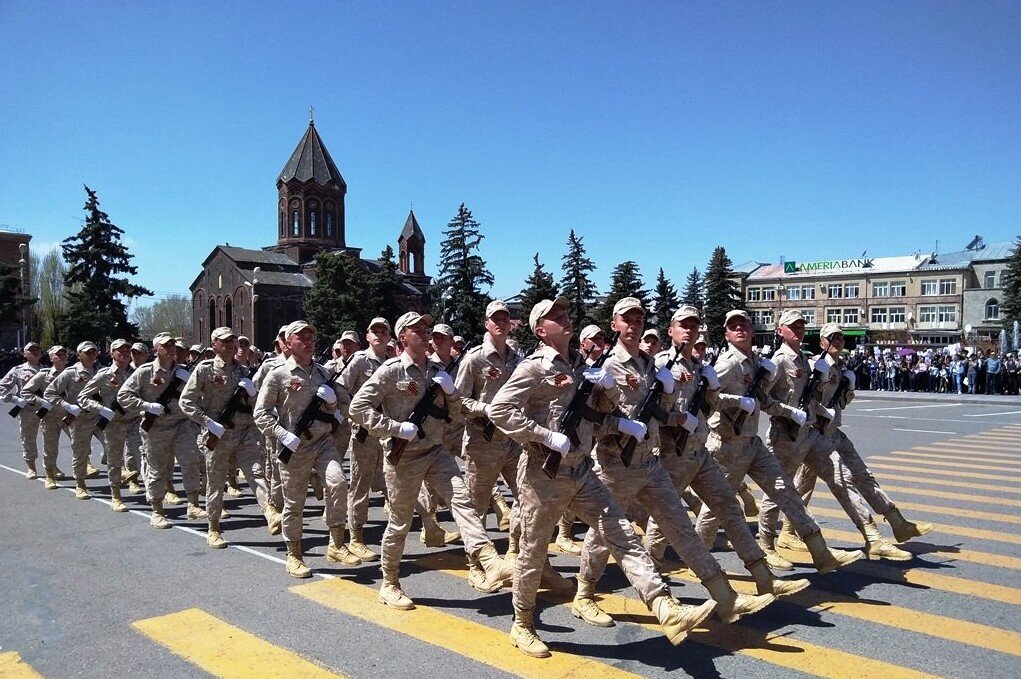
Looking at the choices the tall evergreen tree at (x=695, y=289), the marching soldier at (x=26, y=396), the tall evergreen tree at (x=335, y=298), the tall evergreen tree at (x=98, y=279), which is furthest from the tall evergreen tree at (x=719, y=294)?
the marching soldier at (x=26, y=396)

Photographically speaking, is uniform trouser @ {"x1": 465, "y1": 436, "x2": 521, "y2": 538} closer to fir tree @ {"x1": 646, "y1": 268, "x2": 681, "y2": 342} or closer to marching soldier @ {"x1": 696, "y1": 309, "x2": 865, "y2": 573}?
marching soldier @ {"x1": 696, "y1": 309, "x2": 865, "y2": 573}

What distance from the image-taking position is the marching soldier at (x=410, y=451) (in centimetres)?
581

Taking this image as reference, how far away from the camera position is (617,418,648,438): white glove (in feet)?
16.3

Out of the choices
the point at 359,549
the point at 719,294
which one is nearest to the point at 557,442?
the point at 359,549

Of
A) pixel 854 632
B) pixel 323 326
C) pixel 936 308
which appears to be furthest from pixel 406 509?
pixel 936 308

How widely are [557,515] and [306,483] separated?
10.1 feet

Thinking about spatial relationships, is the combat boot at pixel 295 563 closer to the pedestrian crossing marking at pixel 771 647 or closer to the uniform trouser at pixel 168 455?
the pedestrian crossing marking at pixel 771 647

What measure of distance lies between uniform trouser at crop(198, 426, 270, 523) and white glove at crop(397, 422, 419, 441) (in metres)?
3.09

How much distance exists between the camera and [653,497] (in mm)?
5188

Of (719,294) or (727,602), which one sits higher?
(719,294)

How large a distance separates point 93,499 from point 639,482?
29.0 ft

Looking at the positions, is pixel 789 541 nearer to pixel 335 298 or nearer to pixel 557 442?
pixel 557 442

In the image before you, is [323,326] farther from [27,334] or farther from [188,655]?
[188,655]

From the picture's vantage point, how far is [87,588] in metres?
6.20
